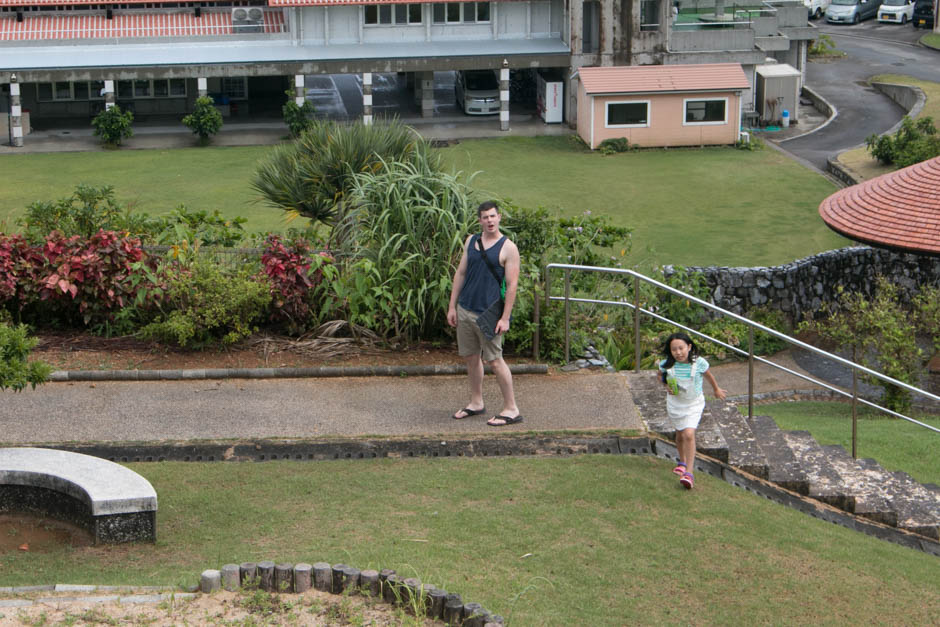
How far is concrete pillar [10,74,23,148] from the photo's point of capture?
119 feet

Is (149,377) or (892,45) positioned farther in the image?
(892,45)

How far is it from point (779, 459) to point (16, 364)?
5820 mm

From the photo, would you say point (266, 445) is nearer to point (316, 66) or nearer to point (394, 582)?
point (394, 582)

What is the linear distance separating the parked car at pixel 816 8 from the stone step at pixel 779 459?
157 ft

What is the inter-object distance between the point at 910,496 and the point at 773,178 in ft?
76.5

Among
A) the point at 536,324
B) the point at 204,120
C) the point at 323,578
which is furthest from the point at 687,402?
the point at 204,120

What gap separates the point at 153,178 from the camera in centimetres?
3231

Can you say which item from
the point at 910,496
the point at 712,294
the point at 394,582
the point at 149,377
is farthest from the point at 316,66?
the point at 394,582

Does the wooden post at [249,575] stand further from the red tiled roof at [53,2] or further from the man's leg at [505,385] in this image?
the red tiled roof at [53,2]

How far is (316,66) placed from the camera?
37719mm

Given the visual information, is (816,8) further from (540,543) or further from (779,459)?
(540,543)

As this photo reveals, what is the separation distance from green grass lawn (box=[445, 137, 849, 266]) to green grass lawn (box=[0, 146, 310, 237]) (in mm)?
5462

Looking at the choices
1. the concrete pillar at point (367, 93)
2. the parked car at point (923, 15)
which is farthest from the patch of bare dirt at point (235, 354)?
the parked car at point (923, 15)

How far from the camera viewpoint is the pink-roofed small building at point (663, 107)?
1435 inches
